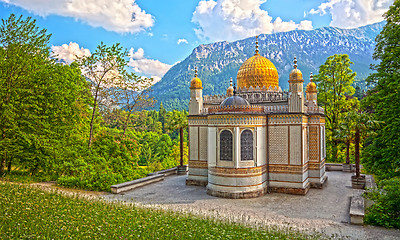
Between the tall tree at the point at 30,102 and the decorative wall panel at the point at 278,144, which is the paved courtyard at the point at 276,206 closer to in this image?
the decorative wall panel at the point at 278,144

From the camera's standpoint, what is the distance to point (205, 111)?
20.1 metres

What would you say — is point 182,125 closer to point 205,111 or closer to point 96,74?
point 205,111

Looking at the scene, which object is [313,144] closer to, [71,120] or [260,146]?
→ [260,146]

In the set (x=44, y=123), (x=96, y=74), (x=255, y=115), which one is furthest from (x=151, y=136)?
(x=255, y=115)

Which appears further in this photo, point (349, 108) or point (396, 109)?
point (349, 108)

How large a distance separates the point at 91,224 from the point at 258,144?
10720mm

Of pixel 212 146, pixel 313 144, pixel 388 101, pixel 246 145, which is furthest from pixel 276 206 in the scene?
pixel 388 101

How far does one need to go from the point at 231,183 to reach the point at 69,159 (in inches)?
429

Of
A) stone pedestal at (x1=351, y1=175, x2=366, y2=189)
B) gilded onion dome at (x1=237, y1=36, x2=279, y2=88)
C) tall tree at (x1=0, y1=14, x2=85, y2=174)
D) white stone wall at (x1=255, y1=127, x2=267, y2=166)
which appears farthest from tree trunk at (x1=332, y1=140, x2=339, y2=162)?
tall tree at (x1=0, y1=14, x2=85, y2=174)

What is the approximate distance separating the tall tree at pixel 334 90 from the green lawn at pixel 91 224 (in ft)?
73.5

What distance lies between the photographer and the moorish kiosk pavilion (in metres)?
16.3

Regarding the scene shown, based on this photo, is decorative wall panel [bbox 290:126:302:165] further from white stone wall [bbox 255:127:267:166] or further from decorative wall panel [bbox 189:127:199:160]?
decorative wall panel [bbox 189:127:199:160]

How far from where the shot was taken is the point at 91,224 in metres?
8.56

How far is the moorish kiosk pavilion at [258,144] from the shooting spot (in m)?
16.3
